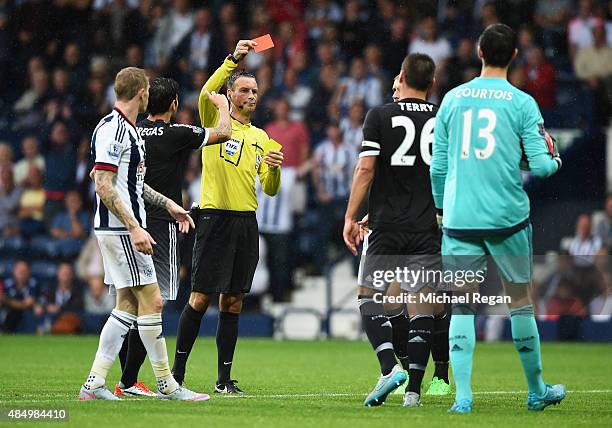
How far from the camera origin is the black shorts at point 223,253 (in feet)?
30.0

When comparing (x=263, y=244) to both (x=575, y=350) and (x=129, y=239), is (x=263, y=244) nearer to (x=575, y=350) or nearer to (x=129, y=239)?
(x=575, y=350)

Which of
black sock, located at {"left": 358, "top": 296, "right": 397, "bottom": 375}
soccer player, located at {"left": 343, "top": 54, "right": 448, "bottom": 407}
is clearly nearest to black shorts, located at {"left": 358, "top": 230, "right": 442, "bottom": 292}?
soccer player, located at {"left": 343, "top": 54, "right": 448, "bottom": 407}

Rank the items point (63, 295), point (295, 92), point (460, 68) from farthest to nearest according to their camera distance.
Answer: point (295, 92)
point (460, 68)
point (63, 295)

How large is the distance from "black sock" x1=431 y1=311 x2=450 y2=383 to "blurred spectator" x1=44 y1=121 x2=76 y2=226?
1109cm

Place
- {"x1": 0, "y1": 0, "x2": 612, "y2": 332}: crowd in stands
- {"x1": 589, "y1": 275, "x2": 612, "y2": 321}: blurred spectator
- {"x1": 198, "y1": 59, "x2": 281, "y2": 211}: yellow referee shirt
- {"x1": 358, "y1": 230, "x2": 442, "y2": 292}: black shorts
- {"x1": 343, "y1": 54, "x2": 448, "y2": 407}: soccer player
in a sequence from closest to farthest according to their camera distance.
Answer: {"x1": 343, "y1": 54, "x2": 448, "y2": 407}: soccer player, {"x1": 358, "y1": 230, "x2": 442, "y2": 292}: black shorts, {"x1": 198, "y1": 59, "x2": 281, "y2": 211}: yellow referee shirt, {"x1": 589, "y1": 275, "x2": 612, "y2": 321}: blurred spectator, {"x1": 0, "y1": 0, "x2": 612, "y2": 332}: crowd in stands

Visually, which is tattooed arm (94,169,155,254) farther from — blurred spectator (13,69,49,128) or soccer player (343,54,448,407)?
blurred spectator (13,69,49,128)

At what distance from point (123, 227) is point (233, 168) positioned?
171 cm

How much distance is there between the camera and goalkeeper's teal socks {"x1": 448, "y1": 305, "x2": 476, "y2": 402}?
7.16 metres

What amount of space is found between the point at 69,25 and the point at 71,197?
4926 mm

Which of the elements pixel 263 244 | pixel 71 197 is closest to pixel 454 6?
pixel 263 244

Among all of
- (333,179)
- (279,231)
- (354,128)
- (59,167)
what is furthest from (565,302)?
(59,167)

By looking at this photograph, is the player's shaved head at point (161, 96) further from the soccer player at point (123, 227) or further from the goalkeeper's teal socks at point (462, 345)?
the goalkeeper's teal socks at point (462, 345)

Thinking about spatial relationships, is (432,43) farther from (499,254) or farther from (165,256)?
(499,254)

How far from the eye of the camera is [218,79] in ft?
29.7
